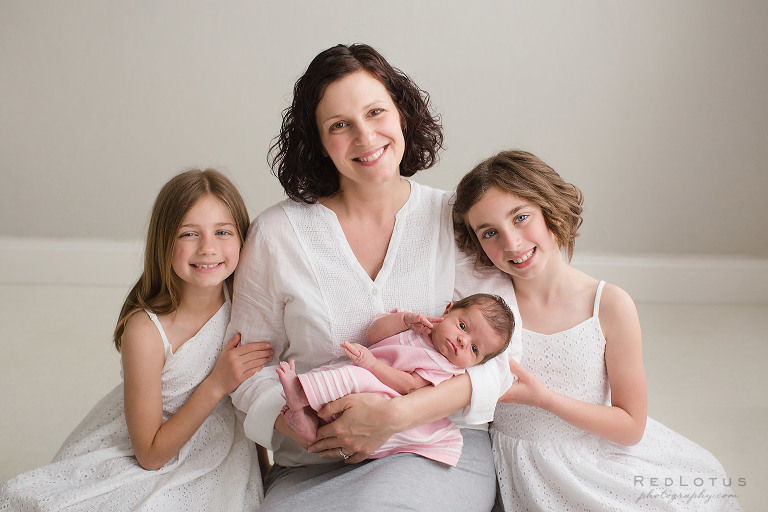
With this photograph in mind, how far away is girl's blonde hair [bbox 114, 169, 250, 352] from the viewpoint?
1.86 meters

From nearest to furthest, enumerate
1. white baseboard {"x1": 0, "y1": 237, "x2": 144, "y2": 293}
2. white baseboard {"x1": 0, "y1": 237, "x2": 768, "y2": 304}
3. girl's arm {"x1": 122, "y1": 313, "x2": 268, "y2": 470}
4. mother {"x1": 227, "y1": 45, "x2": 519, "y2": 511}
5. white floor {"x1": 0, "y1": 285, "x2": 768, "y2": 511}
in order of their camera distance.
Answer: mother {"x1": 227, "y1": 45, "x2": 519, "y2": 511}, girl's arm {"x1": 122, "y1": 313, "x2": 268, "y2": 470}, white floor {"x1": 0, "y1": 285, "x2": 768, "y2": 511}, white baseboard {"x1": 0, "y1": 237, "x2": 768, "y2": 304}, white baseboard {"x1": 0, "y1": 237, "x2": 144, "y2": 293}

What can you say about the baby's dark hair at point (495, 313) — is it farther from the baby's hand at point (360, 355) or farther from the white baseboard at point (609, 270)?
the white baseboard at point (609, 270)

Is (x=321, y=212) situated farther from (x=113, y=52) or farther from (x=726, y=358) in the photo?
(x=113, y=52)

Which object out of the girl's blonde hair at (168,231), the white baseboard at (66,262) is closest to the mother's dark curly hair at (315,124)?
the girl's blonde hair at (168,231)

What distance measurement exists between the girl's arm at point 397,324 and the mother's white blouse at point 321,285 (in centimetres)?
5

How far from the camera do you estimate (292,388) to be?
1.62m

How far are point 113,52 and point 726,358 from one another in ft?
11.6

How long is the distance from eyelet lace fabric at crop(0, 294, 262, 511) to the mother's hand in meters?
0.35

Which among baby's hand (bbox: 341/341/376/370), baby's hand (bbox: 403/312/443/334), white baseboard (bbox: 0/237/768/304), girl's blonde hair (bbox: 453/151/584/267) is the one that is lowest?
white baseboard (bbox: 0/237/768/304)

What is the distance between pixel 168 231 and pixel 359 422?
713 millimetres

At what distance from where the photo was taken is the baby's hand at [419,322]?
5.69 feet

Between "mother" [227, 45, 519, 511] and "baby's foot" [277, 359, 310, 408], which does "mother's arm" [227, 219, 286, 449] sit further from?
→ "baby's foot" [277, 359, 310, 408]

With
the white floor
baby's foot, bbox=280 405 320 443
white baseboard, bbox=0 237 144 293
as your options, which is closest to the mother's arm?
baby's foot, bbox=280 405 320 443

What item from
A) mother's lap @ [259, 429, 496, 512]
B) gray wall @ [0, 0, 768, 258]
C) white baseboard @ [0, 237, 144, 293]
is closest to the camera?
mother's lap @ [259, 429, 496, 512]
